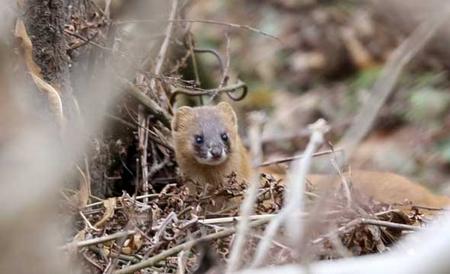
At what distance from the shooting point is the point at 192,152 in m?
5.61

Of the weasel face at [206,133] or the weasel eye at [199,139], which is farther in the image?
the weasel eye at [199,139]

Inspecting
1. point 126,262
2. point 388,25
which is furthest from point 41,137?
point 388,25

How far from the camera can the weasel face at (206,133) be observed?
552 centimetres

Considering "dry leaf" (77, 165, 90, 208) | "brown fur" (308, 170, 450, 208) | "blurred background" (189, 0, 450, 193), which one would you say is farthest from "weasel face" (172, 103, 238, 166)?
"blurred background" (189, 0, 450, 193)

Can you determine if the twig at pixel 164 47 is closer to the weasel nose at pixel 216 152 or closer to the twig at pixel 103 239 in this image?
the weasel nose at pixel 216 152

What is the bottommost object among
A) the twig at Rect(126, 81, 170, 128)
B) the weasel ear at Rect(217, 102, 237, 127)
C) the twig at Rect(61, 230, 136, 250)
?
the twig at Rect(61, 230, 136, 250)

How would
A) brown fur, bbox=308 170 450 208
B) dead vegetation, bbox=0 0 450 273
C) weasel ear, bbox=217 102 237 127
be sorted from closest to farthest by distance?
dead vegetation, bbox=0 0 450 273 < weasel ear, bbox=217 102 237 127 < brown fur, bbox=308 170 450 208

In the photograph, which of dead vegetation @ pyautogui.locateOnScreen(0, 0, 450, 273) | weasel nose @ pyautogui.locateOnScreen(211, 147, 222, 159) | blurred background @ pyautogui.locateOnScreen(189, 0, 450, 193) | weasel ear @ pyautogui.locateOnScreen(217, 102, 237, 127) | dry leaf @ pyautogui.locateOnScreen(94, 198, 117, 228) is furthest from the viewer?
blurred background @ pyautogui.locateOnScreen(189, 0, 450, 193)

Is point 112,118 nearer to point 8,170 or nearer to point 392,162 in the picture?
point 8,170

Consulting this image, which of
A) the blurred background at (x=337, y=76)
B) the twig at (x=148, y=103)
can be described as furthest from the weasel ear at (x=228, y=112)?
the blurred background at (x=337, y=76)

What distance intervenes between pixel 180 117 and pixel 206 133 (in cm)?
17

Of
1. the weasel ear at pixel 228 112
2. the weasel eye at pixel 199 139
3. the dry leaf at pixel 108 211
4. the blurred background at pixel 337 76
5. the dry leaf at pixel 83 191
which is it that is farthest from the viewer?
the blurred background at pixel 337 76

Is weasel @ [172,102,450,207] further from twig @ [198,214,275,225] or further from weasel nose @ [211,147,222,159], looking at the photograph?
twig @ [198,214,275,225]

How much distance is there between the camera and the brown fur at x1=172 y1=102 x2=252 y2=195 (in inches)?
217
